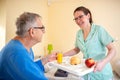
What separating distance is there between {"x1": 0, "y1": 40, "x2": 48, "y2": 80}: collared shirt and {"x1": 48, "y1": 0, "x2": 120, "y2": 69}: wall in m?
1.69

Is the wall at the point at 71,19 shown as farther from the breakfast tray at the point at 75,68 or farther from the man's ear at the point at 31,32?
the man's ear at the point at 31,32

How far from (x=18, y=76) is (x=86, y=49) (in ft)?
2.49

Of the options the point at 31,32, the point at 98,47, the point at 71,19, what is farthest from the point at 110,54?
the point at 71,19

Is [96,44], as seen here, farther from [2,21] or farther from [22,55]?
[2,21]

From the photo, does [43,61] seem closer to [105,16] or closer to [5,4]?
[5,4]

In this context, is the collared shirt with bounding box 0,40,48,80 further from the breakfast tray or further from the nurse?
the nurse

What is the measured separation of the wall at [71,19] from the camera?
8.52 feet

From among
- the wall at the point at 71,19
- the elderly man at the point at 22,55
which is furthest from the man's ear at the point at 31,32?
the wall at the point at 71,19

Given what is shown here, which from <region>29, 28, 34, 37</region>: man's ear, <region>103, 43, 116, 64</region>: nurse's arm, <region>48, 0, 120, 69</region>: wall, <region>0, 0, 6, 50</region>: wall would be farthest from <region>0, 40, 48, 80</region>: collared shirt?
<region>48, 0, 120, 69</region>: wall

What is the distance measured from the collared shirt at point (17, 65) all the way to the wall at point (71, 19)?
1.69 metres

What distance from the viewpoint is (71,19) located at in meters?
2.75

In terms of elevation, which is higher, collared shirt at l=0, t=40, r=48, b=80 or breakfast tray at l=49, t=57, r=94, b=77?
collared shirt at l=0, t=40, r=48, b=80

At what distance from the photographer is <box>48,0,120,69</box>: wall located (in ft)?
8.52

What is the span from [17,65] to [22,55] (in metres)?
0.06
